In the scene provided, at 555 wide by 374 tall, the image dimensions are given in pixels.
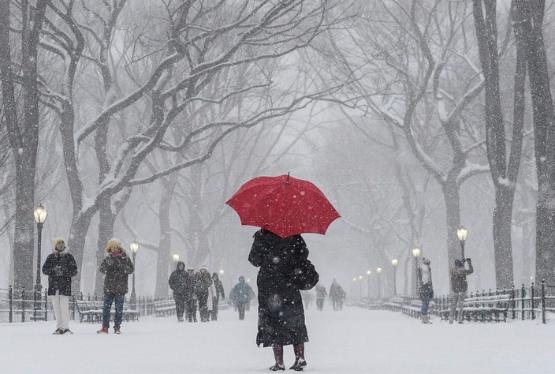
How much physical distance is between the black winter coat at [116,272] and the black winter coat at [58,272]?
2.06 ft

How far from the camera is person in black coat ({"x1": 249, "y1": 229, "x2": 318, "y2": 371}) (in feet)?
31.1

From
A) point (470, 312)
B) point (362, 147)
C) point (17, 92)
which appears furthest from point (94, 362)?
point (362, 147)

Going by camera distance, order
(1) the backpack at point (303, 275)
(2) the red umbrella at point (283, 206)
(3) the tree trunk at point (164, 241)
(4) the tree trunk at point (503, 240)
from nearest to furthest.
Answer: (2) the red umbrella at point (283, 206), (1) the backpack at point (303, 275), (4) the tree trunk at point (503, 240), (3) the tree trunk at point (164, 241)

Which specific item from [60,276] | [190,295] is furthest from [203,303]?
[60,276]

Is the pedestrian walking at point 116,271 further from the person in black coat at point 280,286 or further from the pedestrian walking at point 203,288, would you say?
the pedestrian walking at point 203,288

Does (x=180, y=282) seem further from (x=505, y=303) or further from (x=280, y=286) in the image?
(x=280, y=286)

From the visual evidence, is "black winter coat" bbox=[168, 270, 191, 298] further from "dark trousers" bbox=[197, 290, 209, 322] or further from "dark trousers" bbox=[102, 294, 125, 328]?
"dark trousers" bbox=[102, 294, 125, 328]

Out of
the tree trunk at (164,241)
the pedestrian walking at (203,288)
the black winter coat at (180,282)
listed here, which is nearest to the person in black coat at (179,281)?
the black winter coat at (180,282)

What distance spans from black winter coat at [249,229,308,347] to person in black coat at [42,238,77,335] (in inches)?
297

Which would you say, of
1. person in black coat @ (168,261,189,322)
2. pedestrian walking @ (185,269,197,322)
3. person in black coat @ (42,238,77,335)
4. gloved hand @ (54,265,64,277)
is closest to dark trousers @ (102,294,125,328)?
person in black coat @ (42,238,77,335)

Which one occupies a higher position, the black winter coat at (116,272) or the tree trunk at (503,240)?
the tree trunk at (503,240)

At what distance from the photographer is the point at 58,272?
16438 mm

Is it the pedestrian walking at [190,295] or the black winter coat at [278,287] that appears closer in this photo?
the black winter coat at [278,287]

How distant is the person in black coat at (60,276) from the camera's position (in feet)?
53.7
